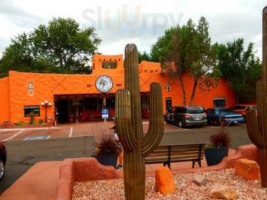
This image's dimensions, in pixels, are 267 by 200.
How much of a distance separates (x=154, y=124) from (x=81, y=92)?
80.1 feet

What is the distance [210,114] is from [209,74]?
17.9ft

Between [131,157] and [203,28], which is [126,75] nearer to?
[131,157]

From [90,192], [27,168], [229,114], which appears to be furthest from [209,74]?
[90,192]

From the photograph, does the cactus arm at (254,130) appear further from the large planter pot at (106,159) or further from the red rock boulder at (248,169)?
the large planter pot at (106,159)

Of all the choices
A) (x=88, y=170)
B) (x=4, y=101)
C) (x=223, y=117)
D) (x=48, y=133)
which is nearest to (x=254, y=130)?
(x=88, y=170)

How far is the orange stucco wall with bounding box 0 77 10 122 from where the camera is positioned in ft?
88.4

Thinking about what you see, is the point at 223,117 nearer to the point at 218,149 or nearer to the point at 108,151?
the point at 218,149

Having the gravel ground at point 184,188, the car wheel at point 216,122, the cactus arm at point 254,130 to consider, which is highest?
the cactus arm at point 254,130

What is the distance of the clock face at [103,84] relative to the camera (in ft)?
96.0

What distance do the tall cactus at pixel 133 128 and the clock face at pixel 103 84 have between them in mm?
24548

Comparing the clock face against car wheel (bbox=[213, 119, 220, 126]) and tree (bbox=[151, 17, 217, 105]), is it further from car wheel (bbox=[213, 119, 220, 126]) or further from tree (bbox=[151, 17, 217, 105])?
car wheel (bbox=[213, 119, 220, 126])

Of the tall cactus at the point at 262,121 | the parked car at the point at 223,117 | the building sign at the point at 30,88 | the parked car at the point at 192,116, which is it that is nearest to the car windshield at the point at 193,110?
the parked car at the point at 192,116

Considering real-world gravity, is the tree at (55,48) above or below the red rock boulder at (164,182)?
above

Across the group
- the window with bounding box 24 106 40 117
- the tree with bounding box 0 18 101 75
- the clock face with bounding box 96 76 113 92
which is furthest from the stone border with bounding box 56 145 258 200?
the tree with bounding box 0 18 101 75
